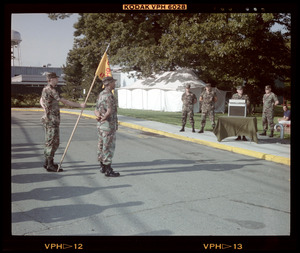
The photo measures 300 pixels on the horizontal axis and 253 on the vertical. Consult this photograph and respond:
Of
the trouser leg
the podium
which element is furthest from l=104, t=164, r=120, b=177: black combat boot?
the podium

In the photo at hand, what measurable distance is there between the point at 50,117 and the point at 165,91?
936 inches

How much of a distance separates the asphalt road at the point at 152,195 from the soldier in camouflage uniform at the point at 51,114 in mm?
365

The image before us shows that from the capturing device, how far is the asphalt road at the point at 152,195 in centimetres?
420

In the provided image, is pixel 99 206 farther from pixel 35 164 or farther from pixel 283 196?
pixel 35 164

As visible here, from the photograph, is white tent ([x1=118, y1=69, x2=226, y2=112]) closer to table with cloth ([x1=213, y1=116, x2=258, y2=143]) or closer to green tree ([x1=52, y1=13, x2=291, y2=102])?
green tree ([x1=52, y1=13, x2=291, y2=102])

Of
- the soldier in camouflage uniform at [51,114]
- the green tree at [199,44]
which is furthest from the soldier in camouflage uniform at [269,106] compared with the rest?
the soldier in camouflage uniform at [51,114]

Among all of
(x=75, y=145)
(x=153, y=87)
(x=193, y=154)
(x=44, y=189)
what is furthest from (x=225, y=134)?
(x=153, y=87)

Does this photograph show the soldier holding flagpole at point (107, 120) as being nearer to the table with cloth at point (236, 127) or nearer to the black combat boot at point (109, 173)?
the black combat boot at point (109, 173)

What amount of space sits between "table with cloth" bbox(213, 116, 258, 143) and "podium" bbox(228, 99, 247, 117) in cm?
16

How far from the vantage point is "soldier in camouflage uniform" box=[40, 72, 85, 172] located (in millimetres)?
6848
